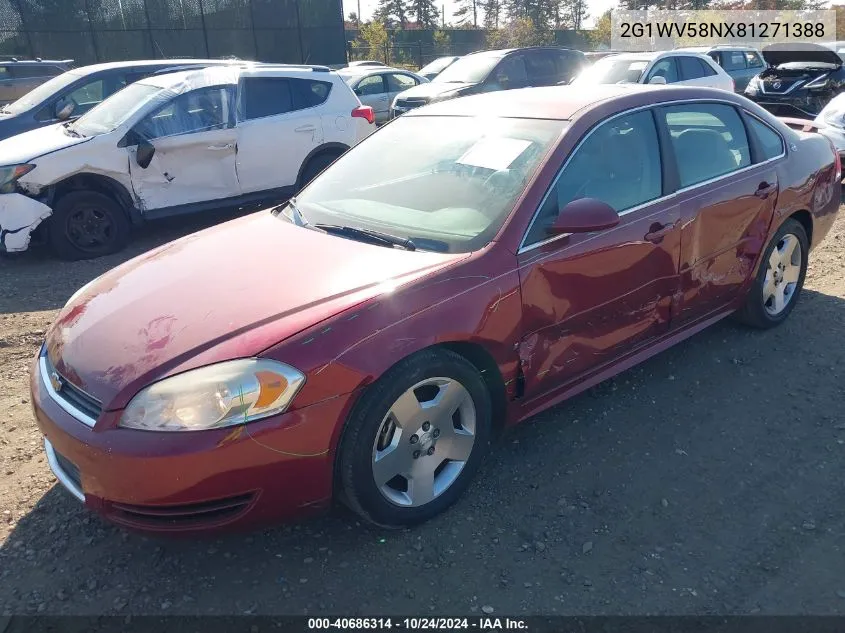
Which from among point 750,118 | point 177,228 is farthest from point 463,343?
point 177,228

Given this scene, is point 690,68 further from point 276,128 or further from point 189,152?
point 189,152

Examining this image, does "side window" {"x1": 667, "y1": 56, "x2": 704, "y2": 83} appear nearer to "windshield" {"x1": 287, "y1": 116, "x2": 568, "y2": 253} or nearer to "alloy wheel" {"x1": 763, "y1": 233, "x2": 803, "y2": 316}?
"alloy wheel" {"x1": 763, "y1": 233, "x2": 803, "y2": 316}

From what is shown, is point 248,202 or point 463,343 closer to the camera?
point 463,343

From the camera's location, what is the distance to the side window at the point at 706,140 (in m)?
3.65

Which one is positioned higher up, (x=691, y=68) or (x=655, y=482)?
(x=691, y=68)

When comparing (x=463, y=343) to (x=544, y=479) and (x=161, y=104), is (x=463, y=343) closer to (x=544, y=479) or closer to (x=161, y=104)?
(x=544, y=479)

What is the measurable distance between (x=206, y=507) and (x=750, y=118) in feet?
12.2

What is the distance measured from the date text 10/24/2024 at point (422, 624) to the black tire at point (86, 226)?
5.29 meters

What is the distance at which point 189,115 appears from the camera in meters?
6.91

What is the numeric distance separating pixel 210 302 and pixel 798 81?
11.9m

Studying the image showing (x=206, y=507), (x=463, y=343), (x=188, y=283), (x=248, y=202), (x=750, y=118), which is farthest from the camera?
(x=248, y=202)

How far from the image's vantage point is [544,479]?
122 inches

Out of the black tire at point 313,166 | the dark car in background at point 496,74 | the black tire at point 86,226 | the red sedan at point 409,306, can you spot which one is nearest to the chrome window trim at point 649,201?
the red sedan at point 409,306

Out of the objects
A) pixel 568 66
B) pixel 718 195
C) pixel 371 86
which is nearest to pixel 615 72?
pixel 568 66
